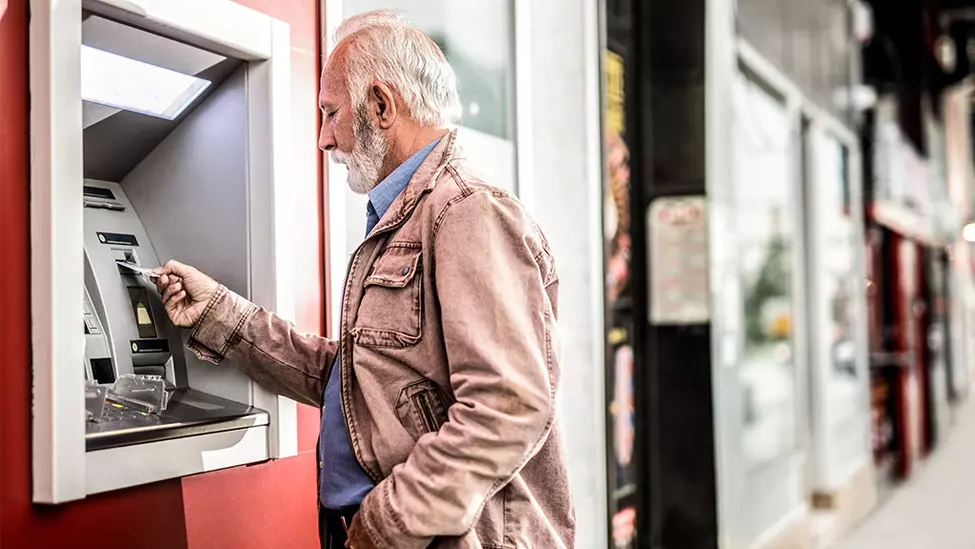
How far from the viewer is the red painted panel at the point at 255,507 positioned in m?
1.82

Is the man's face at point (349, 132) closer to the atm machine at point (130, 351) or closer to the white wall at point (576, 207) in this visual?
the atm machine at point (130, 351)

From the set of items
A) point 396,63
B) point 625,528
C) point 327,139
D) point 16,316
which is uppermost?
point 396,63

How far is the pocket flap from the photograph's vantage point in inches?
61.2

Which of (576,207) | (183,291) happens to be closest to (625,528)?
(576,207)

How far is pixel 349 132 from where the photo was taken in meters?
1.68

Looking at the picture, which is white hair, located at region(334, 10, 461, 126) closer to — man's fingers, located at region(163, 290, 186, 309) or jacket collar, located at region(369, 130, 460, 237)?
jacket collar, located at region(369, 130, 460, 237)

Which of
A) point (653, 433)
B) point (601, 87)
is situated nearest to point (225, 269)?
point (601, 87)

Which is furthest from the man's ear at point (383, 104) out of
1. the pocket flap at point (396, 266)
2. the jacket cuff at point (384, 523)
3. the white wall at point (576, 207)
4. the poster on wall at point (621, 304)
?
the poster on wall at point (621, 304)

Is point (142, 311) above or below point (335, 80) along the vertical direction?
below

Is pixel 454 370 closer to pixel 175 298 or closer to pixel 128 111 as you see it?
pixel 175 298

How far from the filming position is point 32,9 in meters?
1.54

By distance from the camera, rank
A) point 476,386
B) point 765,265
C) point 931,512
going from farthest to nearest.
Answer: point 931,512 → point 765,265 → point 476,386

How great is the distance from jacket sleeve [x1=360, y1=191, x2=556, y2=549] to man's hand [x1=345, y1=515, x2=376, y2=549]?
0.5 inches

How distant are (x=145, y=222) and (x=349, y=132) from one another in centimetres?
53
